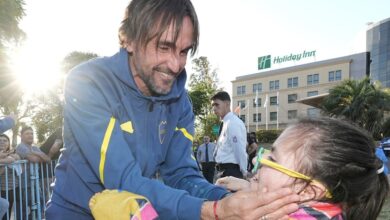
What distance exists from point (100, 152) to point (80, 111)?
237 mm

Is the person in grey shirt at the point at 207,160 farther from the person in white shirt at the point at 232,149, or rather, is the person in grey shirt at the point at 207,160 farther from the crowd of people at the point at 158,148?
the crowd of people at the point at 158,148

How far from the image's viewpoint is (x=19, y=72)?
16094 millimetres

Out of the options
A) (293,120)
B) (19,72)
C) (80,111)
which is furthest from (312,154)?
(19,72)

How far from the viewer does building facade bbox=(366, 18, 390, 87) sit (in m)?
80.5

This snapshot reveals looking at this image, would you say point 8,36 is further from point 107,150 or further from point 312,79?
point 312,79

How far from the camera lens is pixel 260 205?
1.38 meters

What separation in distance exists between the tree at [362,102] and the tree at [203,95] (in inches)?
455

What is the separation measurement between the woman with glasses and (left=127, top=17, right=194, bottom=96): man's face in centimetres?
64

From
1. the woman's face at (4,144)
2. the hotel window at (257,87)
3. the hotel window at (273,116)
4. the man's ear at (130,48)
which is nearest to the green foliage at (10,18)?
the woman's face at (4,144)

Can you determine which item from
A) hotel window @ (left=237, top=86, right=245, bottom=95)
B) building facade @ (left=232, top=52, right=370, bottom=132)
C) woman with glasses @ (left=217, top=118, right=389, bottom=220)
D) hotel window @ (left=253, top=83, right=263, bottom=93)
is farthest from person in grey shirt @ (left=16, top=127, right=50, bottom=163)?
hotel window @ (left=237, top=86, right=245, bottom=95)

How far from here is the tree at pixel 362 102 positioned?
3794 cm

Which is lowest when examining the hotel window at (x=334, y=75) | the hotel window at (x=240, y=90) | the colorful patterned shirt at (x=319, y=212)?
the colorful patterned shirt at (x=319, y=212)

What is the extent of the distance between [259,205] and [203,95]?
123 feet

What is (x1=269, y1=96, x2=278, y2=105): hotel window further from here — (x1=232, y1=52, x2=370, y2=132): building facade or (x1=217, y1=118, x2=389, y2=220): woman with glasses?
(x1=217, y1=118, x2=389, y2=220): woman with glasses
